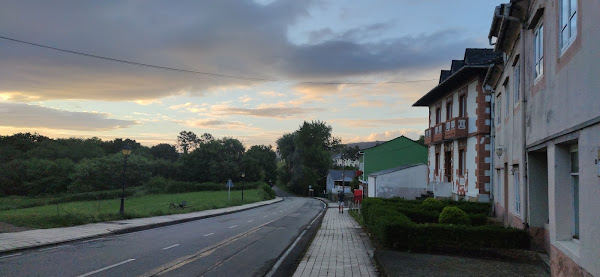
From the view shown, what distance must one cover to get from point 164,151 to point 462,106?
11879 centimetres

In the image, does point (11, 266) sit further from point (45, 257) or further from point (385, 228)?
point (385, 228)

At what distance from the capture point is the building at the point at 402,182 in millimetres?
36938

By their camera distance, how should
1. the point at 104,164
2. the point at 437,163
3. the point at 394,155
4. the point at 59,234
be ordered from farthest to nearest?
the point at 104,164, the point at 394,155, the point at 437,163, the point at 59,234

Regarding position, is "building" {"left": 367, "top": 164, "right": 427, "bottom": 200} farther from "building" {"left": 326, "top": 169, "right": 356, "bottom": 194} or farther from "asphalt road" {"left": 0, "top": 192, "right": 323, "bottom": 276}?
"building" {"left": 326, "top": 169, "right": 356, "bottom": 194}

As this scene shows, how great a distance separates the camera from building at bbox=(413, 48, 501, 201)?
21.7 m

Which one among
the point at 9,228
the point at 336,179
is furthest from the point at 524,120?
the point at 336,179

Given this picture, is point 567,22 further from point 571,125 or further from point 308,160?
point 308,160

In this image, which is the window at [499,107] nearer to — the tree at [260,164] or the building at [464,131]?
the building at [464,131]

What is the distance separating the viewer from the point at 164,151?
132 m

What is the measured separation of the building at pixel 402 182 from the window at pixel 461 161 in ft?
38.7

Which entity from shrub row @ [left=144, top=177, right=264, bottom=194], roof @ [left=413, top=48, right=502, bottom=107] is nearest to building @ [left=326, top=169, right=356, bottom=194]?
shrub row @ [left=144, top=177, right=264, bottom=194]

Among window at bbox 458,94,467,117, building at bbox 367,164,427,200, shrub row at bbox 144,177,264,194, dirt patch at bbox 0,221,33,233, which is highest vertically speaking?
window at bbox 458,94,467,117

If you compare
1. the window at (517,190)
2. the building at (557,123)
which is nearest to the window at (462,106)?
the building at (557,123)

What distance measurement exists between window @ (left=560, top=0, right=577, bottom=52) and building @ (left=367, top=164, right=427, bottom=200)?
3019 centimetres
